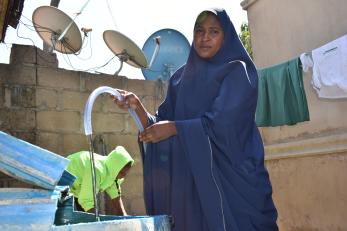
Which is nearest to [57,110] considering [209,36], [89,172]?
[89,172]

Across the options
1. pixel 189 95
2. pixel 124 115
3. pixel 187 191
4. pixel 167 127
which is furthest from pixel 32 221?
pixel 124 115

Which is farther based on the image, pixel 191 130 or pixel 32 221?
pixel 191 130

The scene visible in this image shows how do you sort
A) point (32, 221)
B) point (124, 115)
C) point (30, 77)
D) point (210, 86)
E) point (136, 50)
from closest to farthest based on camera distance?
point (32, 221) → point (210, 86) → point (30, 77) → point (124, 115) → point (136, 50)

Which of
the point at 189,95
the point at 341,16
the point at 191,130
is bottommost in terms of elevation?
the point at 191,130

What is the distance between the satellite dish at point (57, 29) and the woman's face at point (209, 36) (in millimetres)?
2728

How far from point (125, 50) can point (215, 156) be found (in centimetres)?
310

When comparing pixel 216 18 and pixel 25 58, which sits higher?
pixel 25 58

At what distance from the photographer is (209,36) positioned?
2014mm

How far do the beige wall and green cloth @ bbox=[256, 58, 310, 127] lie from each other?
27cm

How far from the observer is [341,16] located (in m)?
3.73

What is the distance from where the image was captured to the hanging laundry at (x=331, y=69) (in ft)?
10.8

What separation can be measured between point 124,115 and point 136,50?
900 mm

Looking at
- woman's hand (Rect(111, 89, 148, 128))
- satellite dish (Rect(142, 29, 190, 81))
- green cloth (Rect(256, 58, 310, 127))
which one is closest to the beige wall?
green cloth (Rect(256, 58, 310, 127))

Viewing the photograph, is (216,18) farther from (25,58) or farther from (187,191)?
(25,58)
